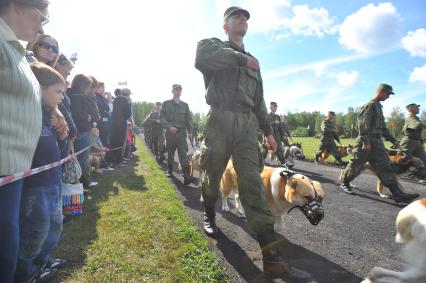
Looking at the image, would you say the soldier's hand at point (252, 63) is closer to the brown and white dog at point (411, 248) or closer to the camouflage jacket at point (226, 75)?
the camouflage jacket at point (226, 75)

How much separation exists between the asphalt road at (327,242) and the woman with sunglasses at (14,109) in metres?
1.99

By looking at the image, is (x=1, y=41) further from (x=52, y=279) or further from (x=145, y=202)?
(x=145, y=202)

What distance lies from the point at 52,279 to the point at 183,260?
4.08 ft

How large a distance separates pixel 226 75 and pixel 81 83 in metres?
3.05

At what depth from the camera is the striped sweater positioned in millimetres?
1640

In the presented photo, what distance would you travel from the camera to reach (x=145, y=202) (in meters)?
5.53

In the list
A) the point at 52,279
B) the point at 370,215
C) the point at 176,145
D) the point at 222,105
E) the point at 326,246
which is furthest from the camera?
the point at 176,145

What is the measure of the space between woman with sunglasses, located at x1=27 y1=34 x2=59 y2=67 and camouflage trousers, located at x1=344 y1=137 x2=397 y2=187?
650cm

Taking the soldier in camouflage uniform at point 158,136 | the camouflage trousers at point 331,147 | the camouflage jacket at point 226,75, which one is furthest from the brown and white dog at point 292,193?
the camouflage trousers at point 331,147

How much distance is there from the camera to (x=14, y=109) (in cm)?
170

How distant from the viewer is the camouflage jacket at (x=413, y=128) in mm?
9633

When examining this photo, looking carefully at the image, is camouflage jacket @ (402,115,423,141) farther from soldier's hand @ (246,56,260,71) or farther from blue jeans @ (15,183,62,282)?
blue jeans @ (15,183,62,282)

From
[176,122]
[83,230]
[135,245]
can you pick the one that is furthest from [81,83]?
[176,122]

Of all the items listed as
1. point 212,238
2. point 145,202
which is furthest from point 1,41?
point 145,202
